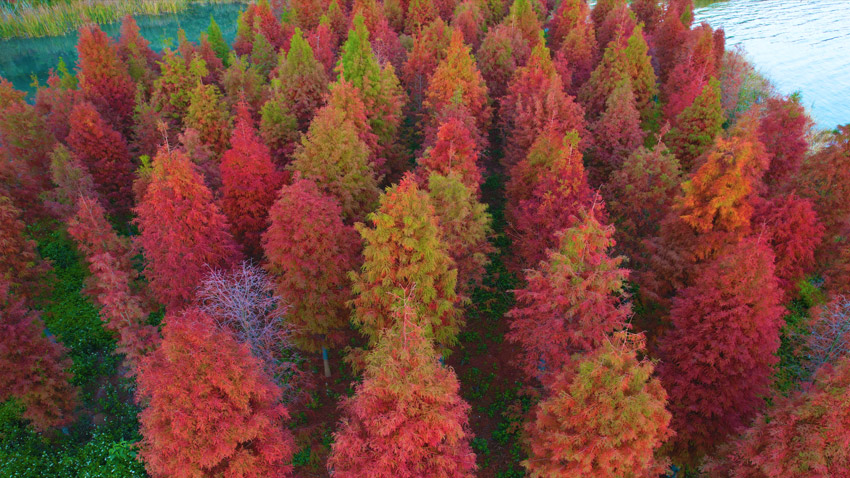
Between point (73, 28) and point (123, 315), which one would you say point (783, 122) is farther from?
point (73, 28)

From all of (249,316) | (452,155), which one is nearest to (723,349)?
(452,155)

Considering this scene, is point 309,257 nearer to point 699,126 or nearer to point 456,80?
point 456,80

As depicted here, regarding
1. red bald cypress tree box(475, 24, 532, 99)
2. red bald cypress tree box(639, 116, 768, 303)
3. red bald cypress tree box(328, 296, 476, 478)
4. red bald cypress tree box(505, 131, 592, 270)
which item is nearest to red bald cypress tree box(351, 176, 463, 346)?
red bald cypress tree box(328, 296, 476, 478)

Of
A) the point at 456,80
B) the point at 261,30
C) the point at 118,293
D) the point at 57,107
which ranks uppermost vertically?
the point at 261,30

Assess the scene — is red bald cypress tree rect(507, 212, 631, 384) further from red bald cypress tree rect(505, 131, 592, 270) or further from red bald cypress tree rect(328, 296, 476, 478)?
red bald cypress tree rect(505, 131, 592, 270)

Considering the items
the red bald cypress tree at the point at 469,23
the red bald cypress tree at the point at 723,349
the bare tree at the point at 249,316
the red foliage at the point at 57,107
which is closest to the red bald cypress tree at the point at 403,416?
the bare tree at the point at 249,316

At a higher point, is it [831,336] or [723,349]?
[723,349]

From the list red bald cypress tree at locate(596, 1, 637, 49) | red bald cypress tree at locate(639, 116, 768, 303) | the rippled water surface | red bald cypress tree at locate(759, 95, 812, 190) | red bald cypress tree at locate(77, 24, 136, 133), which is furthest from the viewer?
the rippled water surface
